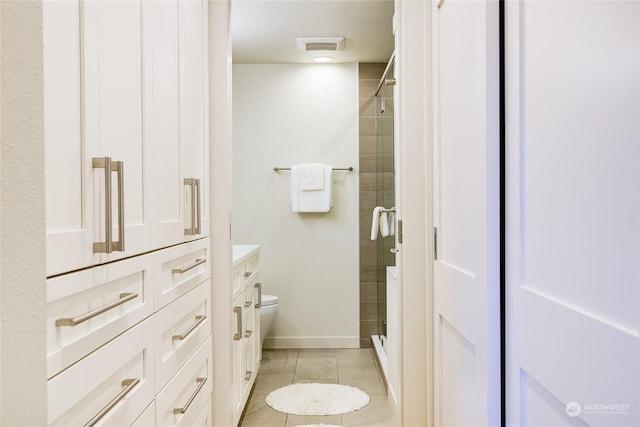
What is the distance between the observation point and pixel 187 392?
5.15ft

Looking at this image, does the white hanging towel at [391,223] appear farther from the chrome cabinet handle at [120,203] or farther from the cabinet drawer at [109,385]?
the chrome cabinet handle at [120,203]

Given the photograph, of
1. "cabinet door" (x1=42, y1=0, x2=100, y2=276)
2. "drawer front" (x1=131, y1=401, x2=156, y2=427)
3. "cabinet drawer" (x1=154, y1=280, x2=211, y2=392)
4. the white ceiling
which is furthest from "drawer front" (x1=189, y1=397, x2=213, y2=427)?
the white ceiling

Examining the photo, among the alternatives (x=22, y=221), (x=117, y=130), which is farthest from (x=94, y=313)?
(x=22, y=221)

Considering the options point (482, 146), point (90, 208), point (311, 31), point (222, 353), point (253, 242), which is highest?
point (311, 31)

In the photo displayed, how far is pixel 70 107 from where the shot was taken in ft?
2.81

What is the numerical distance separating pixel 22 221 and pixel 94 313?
0.49m

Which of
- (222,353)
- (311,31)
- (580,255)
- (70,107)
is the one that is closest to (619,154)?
(580,255)

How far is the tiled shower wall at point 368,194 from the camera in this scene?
13.5 ft

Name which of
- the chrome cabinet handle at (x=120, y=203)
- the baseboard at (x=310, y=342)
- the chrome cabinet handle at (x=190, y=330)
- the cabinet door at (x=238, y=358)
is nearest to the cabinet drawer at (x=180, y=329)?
the chrome cabinet handle at (x=190, y=330)

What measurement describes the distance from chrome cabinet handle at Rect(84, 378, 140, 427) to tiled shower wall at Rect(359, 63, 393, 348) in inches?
122

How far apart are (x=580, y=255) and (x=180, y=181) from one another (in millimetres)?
1094

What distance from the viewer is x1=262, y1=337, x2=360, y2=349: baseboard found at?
13.7 feet

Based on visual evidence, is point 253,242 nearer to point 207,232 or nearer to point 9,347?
point 207,232

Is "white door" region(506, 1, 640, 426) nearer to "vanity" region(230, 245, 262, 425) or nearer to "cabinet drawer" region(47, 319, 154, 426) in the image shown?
"cabinet drawer" region(47, 319, 154, 426)
